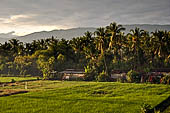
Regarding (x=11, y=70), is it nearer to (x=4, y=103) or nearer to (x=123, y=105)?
(x=4, y=103)

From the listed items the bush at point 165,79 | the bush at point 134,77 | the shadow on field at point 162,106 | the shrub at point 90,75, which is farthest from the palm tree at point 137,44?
the shadow on field at point 162,106

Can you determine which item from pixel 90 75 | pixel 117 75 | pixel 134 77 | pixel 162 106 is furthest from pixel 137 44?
pixel 162 106

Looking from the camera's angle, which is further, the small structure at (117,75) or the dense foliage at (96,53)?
the dense foliage at (96,53)

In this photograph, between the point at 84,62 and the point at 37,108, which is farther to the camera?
the point at 84,62

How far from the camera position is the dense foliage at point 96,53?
173 ft

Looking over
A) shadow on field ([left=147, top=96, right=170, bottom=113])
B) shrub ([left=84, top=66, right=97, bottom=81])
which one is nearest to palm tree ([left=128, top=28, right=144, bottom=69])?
shrub ([left=84, top=66, right=97, bottom=81])

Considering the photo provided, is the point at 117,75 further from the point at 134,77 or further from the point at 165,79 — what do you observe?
the point at 165,79

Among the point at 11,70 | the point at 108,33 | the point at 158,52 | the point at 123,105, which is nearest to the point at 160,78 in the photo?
the point at 158,52

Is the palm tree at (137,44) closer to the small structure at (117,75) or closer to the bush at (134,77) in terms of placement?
the small structure at (117,75)

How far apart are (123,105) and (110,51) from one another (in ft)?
139

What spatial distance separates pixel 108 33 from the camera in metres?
53.4

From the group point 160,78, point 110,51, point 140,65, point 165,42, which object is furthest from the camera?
point 110,51

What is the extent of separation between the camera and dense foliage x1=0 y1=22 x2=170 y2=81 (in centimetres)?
5275

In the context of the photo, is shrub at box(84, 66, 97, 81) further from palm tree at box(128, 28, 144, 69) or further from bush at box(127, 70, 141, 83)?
palm tree at box(128, 28, 144, 69)
